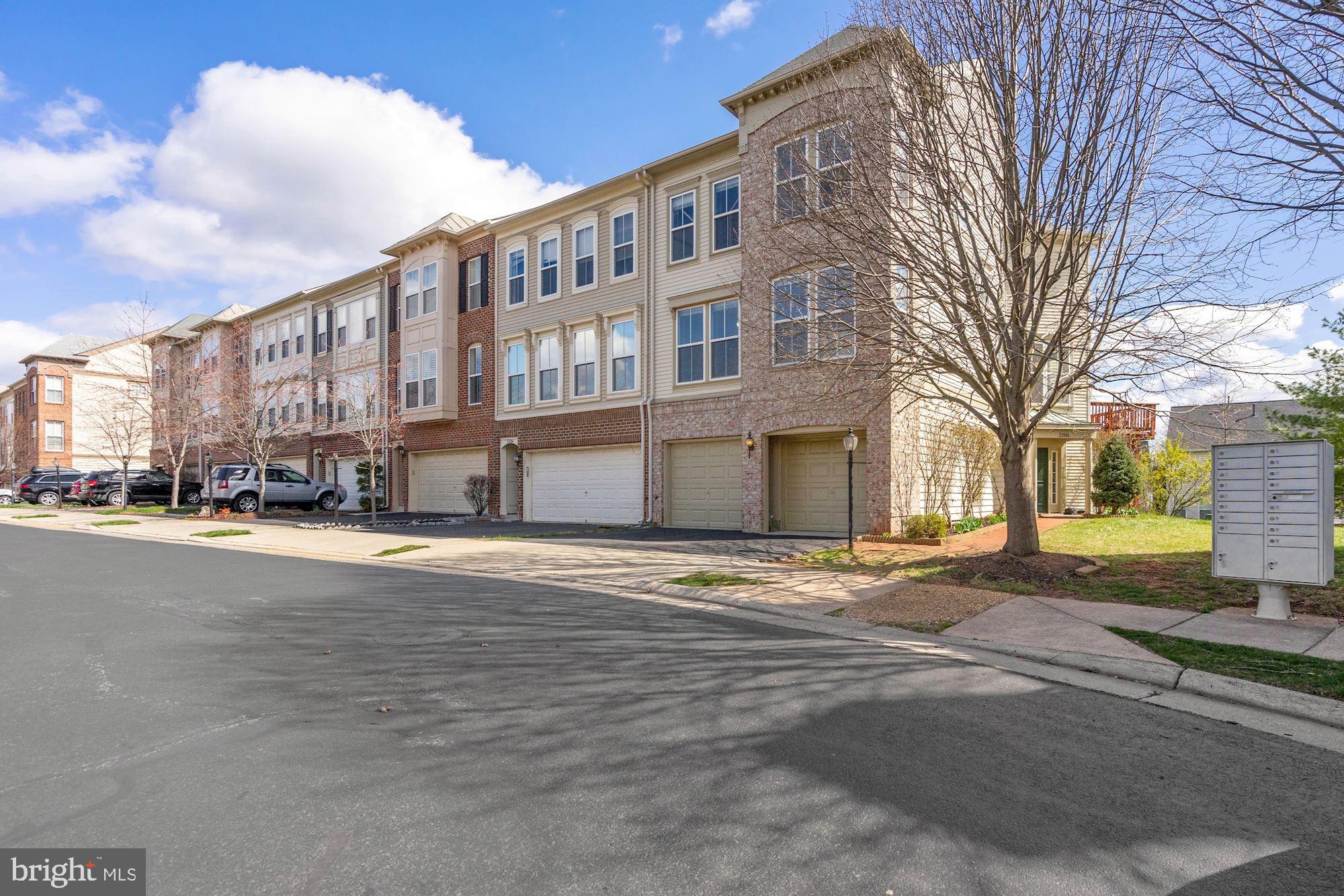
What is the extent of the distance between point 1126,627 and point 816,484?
32.1ft

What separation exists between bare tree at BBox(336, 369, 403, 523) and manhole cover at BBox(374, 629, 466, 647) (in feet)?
50.0

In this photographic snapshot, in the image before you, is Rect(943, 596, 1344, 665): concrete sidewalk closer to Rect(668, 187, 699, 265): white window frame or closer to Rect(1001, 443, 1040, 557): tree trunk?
Rect(1001, 443, 1040, 557): tree trunk

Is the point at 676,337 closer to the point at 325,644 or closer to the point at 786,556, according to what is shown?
the point at 786,556

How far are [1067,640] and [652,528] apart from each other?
12369 millimetres

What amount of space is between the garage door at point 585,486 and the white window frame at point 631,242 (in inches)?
184

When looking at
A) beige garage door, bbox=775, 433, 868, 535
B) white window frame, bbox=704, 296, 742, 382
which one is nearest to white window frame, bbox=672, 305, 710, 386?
white window frame, bbox=704, 296, 742, 382

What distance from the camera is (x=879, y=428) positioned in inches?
578

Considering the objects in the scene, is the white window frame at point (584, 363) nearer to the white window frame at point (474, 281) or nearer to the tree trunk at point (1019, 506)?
the white window frame at point (474, 281)

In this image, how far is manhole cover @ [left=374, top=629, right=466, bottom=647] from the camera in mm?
6422

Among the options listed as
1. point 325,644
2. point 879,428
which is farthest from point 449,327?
point 325,644

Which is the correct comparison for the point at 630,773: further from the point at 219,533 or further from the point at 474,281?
the point at 474,281

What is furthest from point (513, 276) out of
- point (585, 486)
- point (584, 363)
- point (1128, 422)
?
point (1128, 422)

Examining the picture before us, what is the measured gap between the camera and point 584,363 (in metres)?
20.8

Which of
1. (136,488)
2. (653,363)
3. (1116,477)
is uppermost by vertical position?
(653,363)
